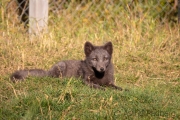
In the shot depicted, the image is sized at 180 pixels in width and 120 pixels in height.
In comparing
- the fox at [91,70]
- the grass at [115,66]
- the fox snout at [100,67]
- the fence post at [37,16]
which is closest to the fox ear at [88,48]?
the fox at [91,70]

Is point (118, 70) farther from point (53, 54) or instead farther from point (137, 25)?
point (137, 25)

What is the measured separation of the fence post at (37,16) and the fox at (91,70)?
61.4 inches

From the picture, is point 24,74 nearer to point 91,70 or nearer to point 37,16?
point 91,70

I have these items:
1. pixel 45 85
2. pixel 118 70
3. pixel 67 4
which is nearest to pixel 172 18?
pixel 67 4

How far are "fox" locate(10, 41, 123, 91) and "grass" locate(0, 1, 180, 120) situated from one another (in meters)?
0.22

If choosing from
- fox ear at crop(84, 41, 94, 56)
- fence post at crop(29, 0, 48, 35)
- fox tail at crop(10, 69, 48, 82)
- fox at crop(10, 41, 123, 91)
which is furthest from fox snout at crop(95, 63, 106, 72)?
fence post at crop(29, 0, 48, 35)

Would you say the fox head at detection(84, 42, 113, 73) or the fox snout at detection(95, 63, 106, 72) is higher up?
the fox head at detection(84, 42, 113, 73)

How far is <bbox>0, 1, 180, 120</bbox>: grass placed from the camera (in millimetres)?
4363

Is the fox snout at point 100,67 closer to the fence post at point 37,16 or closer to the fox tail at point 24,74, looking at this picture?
the fox tail at point 24,74

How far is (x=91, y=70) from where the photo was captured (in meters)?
6.07

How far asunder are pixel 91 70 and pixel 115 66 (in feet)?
2.92

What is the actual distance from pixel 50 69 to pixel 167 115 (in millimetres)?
2411

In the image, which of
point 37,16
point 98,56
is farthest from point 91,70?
point 37,16

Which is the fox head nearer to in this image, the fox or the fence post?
the fox
